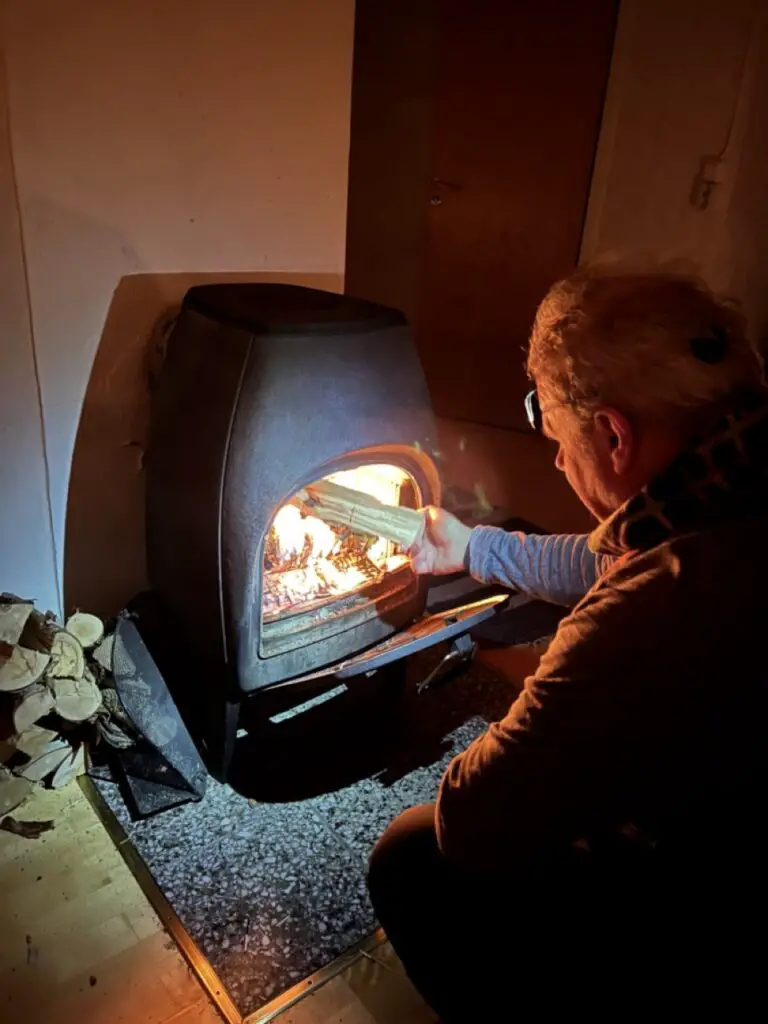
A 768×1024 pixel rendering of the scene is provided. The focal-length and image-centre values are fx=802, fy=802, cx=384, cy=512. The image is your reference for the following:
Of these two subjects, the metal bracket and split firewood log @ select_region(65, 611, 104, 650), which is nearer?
split firewood log @ select_region(65, 611, 104, 650)

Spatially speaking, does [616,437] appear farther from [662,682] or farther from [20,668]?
[20,668]

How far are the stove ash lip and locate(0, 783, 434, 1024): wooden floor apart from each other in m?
0.44

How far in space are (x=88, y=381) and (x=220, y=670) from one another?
1.82 ft

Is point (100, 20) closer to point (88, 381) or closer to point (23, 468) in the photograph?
point (88, 381)

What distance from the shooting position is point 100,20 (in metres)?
1.22

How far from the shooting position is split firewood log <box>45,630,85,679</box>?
4.43 feet

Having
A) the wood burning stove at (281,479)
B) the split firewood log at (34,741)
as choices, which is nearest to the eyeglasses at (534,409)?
the wood burning stove at (281,479)

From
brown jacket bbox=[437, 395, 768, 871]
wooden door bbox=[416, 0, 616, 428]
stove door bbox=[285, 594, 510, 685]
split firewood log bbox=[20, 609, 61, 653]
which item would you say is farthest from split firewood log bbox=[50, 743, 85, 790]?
wooden door bbox=[416, 0, 616, 428]

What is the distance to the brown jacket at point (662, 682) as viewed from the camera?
2.32 ft

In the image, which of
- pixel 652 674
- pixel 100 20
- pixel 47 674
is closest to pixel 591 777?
pixel 652 674

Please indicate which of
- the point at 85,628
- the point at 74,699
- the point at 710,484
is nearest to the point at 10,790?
the point at 74,699

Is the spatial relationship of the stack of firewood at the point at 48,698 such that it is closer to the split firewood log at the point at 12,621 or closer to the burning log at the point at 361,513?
the split firewood log at the point at 12,621

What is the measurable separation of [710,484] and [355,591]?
2.57 feet

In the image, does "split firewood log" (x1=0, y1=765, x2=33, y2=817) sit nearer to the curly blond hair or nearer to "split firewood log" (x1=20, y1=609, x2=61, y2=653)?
"split firewood log" (x1=20, y1=609, x2=61, y2=653)
